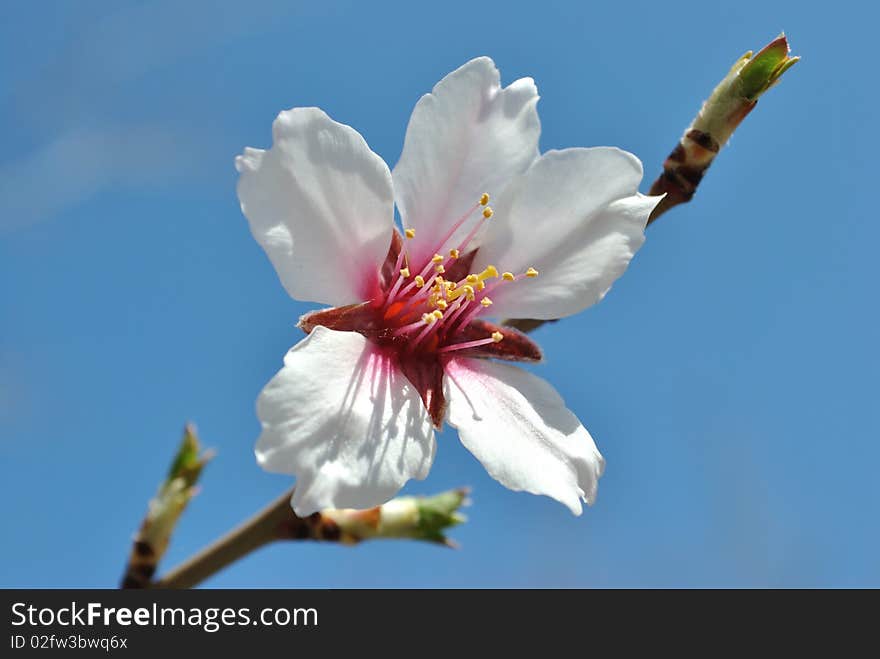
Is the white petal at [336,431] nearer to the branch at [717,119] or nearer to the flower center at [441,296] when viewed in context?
the flower center at [441,296]

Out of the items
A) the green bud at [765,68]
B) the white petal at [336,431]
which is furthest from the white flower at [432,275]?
the green bud at [765,68]

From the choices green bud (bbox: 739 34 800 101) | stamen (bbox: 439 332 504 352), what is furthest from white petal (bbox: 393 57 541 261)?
green bud (bbox: 739 34 800 101)

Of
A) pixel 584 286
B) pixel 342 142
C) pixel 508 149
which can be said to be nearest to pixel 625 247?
pixel 584 286

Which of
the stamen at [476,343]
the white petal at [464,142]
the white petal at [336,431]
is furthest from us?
the stamen at [476,343]

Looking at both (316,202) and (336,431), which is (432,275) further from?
(336,431)

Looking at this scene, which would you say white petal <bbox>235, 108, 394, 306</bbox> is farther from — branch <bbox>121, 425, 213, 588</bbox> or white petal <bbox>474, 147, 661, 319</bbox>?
branch <bbox>121, 425, 213, 588</bbox>

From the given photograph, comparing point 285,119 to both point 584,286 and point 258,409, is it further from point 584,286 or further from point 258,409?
point 584,286
